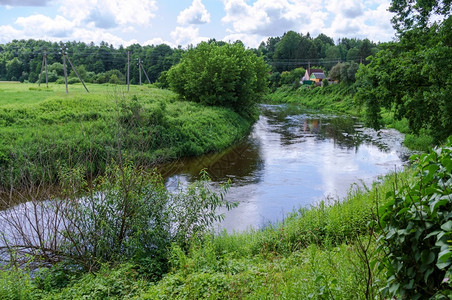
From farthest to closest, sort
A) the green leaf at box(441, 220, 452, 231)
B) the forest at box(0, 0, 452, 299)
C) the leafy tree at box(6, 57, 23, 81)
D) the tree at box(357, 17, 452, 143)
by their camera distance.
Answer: the leafy tree at box(6, 57, 23, 81), the tree at box(357, 17, 452, 143), the forest at box(0, 0, 452, 299), the green leaf at box(441, 220, 452, 231)

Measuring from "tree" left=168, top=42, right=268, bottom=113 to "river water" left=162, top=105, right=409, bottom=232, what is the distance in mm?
4080

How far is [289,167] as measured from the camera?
20.5m

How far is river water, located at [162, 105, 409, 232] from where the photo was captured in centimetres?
1491

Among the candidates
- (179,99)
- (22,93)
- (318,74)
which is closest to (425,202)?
(22,93)

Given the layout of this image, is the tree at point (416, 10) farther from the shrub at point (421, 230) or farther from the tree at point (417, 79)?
the shrub at point (421, 230)

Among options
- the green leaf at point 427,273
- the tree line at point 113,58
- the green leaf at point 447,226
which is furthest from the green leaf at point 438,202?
the tree line at point 113,58

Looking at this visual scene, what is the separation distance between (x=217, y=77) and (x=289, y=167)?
15613 millimetres

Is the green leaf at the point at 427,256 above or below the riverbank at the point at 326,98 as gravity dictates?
below

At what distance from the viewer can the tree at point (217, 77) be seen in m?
33.2

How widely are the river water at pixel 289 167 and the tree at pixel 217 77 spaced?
4.08 meters

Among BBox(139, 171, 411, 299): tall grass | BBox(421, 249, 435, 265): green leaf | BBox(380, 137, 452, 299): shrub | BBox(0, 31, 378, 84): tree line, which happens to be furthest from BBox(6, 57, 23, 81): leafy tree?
BBox(421, 249, 435, 265): green leaf

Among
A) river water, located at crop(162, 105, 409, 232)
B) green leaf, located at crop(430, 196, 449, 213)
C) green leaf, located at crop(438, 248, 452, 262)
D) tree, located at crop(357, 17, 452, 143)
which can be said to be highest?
tree, located at crop(357, 17, 452, 143)

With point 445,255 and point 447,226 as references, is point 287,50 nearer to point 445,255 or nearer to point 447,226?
point 447,226

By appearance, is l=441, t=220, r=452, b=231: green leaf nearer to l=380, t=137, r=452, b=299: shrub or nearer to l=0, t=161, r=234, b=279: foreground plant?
l=380, t=137, r=452, b=299: shrub
